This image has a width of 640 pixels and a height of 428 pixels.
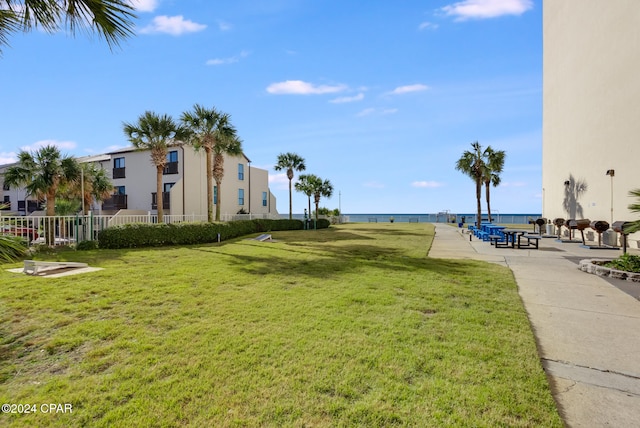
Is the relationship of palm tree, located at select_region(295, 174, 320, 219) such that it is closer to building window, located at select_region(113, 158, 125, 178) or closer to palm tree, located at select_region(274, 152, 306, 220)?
palm tree, located at select_region(274, 152, 306, 220)

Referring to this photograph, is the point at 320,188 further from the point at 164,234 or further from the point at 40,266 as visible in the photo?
the point at 40,266

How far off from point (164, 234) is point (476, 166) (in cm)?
2590

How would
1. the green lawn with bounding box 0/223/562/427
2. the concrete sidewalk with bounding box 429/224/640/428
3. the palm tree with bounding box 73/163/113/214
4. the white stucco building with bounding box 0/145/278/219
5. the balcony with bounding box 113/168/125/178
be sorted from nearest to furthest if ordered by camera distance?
the green lawn with bounding box 0/223/562/427, the concrete sidewalk with bounding box 429/224/640/428, the palm tree with bounding box 73/163/113/214, the white stucco building with bounding box 0/145/278/219, the balcony with bounding box 113/168/125/178

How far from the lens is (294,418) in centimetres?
243

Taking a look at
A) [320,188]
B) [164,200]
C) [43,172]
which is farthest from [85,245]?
[320,188]

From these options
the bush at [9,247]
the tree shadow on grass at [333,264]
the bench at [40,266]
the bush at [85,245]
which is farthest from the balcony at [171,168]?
the bush at [9,247]

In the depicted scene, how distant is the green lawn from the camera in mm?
2518

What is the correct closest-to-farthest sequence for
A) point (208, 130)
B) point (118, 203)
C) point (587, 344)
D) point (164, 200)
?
1. point (587, 344)
2. point (208, 130)
3. point (164, 200)
4. point (118, 203)

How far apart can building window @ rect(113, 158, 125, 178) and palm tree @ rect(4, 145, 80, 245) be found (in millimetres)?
13301

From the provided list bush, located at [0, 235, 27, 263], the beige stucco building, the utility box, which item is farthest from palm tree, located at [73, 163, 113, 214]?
the utility box

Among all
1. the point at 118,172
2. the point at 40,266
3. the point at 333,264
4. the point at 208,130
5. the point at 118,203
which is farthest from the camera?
the point at 118,172

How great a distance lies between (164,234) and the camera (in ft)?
49.9

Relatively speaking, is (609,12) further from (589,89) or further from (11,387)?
(11,387)

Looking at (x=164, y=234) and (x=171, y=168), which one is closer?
(x=164, y=234)
